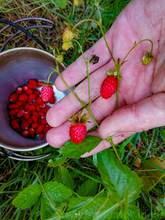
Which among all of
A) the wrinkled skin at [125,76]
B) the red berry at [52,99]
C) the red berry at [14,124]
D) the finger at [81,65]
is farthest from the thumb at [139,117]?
the red berry at [14,124]

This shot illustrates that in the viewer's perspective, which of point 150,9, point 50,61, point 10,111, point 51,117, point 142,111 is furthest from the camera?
point 10,111

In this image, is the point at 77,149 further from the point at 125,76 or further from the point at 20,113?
the point at 20,113

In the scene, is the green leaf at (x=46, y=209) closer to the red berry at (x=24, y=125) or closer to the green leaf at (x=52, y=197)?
the green leaf at (x=52, y=197)

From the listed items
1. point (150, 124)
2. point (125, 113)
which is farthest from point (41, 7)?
point (150, 124)

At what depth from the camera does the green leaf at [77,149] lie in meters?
1.07

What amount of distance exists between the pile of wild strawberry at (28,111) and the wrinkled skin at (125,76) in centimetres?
48

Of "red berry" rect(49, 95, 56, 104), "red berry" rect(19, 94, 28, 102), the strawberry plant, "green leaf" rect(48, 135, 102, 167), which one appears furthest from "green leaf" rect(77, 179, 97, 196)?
"red berry" rect(19, 94, 28, 102)

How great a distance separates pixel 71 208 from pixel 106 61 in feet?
3.08

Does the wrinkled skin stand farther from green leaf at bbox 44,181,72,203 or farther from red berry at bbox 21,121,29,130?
red berry at bbox 21,121,29,130

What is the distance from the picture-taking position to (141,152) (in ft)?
5.14

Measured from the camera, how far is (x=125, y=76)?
1203mm

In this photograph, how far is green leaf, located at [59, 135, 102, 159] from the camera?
3.51 feet

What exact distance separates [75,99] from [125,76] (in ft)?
1.16

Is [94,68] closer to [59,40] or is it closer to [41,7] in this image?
[59,40]
